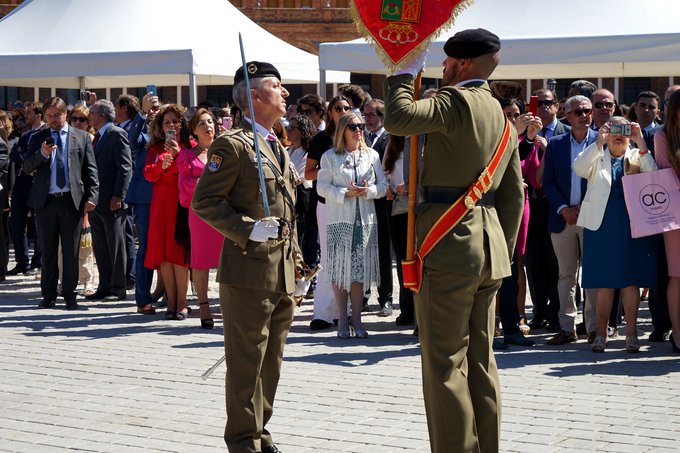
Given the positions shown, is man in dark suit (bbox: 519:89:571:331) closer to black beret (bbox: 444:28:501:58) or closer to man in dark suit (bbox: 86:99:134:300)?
man in dark suit (bbox: 86:99:134:300)

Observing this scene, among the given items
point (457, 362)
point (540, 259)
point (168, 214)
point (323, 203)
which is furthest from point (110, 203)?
point (457, 362)

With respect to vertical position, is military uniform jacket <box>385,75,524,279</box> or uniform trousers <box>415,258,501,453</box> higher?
military uniform jacket <box>385,75,524,279</box>

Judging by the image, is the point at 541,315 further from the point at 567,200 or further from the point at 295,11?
the point at 295,11

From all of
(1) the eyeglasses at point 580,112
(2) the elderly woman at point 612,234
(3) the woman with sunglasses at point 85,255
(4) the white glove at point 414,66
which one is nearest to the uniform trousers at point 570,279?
(2) the elderly woman at point 612,234

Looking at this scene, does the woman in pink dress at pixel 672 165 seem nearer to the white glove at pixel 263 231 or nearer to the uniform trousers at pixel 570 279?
the uniform trousers at pixel 570 279

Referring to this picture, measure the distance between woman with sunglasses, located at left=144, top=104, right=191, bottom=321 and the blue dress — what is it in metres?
3.76

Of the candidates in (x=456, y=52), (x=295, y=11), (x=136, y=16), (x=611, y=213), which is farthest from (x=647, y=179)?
(x=295, y=11)

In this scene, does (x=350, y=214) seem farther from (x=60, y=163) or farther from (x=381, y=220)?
(x=60, y=163)

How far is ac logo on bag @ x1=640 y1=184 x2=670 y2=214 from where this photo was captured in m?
9.02

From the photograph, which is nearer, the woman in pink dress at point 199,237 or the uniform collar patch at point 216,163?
the uniform collar patch at point 216,163

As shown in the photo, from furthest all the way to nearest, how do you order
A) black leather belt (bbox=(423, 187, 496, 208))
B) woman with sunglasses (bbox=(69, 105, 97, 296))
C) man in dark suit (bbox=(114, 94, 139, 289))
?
man in dark suit (bbox=(114, 94, 139, 289)) < woman with sunglasses (bbox=(69, 105, 97, 296)) < black leather belt (bbox=(423, 187, 496, 208))

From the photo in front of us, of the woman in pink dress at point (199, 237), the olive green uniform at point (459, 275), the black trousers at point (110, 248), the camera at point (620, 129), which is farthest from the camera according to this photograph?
the black trousers at point (110, 248)

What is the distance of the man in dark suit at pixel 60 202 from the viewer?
465 inches

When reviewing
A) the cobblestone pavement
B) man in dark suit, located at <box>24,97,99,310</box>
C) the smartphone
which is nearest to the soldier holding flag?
the cobblestone pavement
